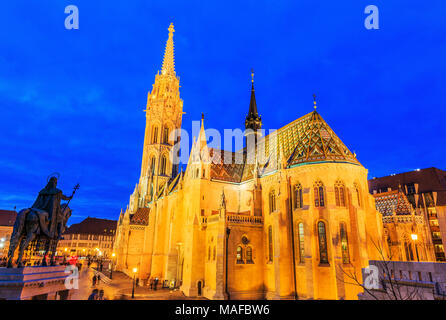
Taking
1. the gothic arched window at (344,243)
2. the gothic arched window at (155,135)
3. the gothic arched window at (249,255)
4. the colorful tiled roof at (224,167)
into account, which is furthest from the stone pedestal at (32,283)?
the gothic arched window at (155,135)

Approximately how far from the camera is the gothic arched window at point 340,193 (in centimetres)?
2745

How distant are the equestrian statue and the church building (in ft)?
57.5

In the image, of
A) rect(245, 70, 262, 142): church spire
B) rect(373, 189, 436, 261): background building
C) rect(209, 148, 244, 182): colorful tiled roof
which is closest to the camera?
rect(209, 148, 244, 182): colorful tiled roof

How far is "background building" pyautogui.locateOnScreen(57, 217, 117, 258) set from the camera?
9438cm

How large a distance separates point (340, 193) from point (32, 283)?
26133 millimetres

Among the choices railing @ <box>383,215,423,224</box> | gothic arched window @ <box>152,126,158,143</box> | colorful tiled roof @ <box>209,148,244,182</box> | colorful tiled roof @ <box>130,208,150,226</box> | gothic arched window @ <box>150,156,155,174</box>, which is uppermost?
gothic arched window @ <box>152,126,158,143</box>

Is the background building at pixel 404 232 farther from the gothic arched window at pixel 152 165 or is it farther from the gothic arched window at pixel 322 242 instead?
the gothic arched window at pixel 152 165

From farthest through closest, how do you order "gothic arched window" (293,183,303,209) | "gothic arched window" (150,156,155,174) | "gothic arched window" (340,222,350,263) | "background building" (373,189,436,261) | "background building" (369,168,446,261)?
1. "gothic arched window" (150,156,155,174)
2. "background building" (369,168,446,261)
3. "background building" (373,189,436,261)
4. "gothic arched window" (293,183,303,209)
5. "gothic arched window" (340,222,350,263)

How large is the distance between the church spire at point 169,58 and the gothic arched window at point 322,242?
182ft

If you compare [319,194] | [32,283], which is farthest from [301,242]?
[32,283]

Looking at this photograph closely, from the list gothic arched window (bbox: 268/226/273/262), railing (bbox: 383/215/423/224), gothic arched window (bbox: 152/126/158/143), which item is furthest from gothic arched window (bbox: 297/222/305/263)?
gothic arched window (bbox: 152/126/158/143)

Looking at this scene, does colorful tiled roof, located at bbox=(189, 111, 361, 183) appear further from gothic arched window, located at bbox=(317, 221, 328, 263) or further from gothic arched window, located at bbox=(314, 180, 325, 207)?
gothic arched window, located at bbox=(317, 221, 328, 263)
